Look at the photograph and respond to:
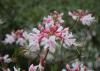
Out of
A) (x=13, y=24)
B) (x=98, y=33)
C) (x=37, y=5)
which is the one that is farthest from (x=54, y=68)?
(x=37, y=5)

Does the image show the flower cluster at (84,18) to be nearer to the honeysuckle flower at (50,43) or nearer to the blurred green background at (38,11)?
the honeysuckle flower at (50,43)

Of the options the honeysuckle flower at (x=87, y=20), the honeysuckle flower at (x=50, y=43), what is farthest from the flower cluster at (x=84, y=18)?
the honeysuckle flower at (x=50, y=43)

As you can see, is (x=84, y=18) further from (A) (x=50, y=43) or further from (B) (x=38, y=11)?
(B) (x=38, y=11)

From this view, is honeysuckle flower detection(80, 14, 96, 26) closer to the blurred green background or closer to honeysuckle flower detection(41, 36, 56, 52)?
honeysuckle flower detection(41, 36, 56, 52)

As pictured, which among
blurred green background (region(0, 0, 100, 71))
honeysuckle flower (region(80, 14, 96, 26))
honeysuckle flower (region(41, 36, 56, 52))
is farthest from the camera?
blurred green background (region(0, 0, 100, 71))

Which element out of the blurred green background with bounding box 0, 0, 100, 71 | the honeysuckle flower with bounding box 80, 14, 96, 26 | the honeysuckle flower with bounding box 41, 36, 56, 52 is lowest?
the honeysuckle flower with bounding box 41, 36, 56, 52

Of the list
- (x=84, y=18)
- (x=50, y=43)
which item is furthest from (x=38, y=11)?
(x=50, y=43)

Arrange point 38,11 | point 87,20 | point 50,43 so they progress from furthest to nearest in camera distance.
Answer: point 38,11, point 87,20, point 50,43

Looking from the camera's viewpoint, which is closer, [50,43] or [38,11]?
[50,43]

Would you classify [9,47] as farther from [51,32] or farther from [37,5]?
[37,5]

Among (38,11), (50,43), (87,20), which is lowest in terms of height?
(50,43)

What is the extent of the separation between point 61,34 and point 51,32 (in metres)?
0.06

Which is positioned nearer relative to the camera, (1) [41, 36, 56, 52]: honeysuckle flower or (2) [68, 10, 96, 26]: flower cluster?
(1) [41, 36, 56, 52]: honeysuckle flower

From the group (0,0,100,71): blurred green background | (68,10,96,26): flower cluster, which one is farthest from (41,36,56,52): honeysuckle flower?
(0,0,100,71): blurred green background
